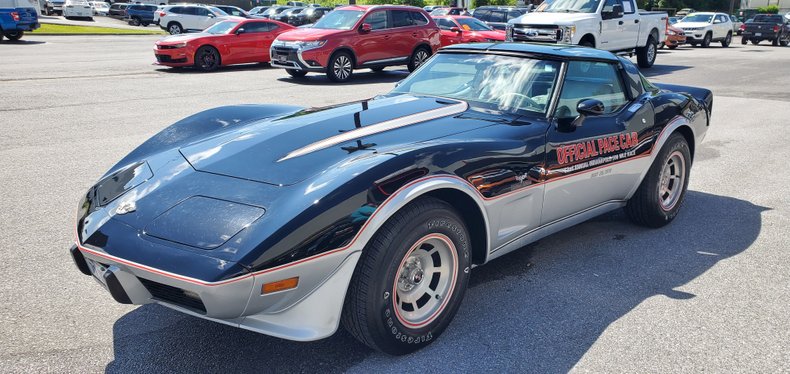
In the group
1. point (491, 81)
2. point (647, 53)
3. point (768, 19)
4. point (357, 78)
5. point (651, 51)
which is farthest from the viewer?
point (768, 19)

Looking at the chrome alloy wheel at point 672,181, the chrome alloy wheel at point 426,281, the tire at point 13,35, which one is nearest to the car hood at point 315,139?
the chrome alloy wheel at point 426,281

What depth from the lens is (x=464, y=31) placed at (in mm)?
19172

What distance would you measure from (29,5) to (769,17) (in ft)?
109

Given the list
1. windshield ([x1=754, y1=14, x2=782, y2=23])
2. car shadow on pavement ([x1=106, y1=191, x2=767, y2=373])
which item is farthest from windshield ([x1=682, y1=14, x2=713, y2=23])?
car shadow on pavement ([x1=106, y1=191, x2=767, y2=373])

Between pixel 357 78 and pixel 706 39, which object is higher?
pixel 357 78

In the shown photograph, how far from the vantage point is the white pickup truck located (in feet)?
47.4

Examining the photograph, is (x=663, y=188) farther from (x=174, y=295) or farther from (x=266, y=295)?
(x=174, y=295)

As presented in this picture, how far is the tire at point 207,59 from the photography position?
50.7ft

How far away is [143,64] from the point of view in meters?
16.6

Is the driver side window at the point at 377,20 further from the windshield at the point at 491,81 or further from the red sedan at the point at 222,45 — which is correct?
the windshield at the point at 491,81

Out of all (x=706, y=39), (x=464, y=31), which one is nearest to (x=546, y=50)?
(x=464, y=31)

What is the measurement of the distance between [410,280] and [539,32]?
41.1ft

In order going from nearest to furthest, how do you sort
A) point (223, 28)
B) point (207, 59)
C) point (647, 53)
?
point (207, 59) → point (223, 28) → point (647, 53)

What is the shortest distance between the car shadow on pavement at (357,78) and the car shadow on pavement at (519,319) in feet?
31.9
